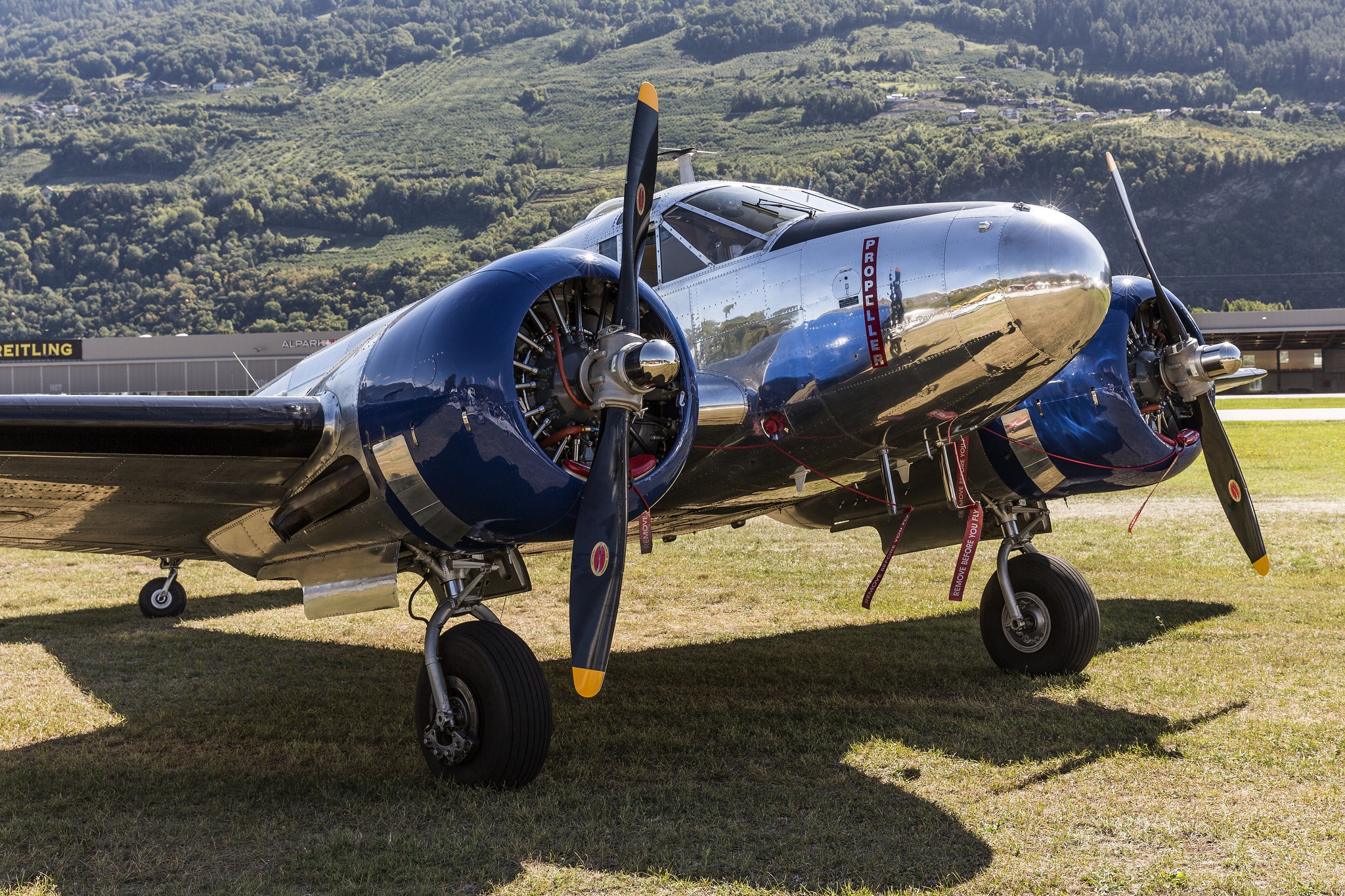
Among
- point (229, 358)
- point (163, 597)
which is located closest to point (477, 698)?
point (163, 597)

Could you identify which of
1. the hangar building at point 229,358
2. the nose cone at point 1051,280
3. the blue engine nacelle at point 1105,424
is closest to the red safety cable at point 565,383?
the nose cone at point 1051,280

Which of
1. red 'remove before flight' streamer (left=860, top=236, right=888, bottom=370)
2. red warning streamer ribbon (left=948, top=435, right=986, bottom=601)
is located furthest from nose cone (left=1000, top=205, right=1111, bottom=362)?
red warning streamer ribbon (left=948, top=435, right=986, bottom=601)

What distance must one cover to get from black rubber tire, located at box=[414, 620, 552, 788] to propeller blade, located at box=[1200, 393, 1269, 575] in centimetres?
619

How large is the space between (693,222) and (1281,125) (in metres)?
203

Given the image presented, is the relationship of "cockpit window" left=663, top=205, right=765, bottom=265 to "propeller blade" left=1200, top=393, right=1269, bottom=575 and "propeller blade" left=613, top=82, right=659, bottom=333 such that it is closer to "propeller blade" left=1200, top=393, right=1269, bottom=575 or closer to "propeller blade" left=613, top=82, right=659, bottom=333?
"propeller blade" left=613, top=82, right=659, bottom=333

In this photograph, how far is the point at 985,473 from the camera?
9055 mm

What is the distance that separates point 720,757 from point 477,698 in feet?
5.21

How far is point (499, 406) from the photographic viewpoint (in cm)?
560

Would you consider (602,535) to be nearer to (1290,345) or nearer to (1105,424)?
(1105,424)

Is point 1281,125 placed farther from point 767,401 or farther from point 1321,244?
point 767,401

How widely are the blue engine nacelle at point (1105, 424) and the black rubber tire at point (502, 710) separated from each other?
4.62m

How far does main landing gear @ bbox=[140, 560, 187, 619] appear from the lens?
12.0 m

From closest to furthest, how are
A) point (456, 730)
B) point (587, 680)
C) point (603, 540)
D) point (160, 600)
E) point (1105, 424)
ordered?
point (587, 680), point (603, 540), point (456, 730), point (1105, 424), point (160, 600)

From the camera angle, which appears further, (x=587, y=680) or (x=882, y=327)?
(x=882, y=327)
